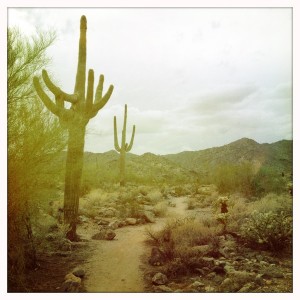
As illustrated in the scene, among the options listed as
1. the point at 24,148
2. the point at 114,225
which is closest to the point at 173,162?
the point at 114,225

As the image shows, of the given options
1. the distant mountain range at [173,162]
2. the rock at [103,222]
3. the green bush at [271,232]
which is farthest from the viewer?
the distant mountain range at [173,162]

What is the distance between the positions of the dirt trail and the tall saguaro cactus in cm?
117

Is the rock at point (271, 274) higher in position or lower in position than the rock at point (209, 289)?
higher

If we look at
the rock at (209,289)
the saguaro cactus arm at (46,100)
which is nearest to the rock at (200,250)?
the rock at (209,289)

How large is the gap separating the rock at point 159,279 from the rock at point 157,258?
710mm

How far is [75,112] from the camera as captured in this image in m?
8.98

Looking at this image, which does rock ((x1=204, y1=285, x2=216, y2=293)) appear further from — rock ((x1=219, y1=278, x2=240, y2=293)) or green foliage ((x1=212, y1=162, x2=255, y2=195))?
green foliage ((x1=212, y1=162, x2=255, y2=195))

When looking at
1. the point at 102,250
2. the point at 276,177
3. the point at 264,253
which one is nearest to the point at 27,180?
the point at 102,250

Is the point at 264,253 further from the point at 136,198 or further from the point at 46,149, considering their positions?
the point at 136,198

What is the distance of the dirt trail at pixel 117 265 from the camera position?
7.16 meters

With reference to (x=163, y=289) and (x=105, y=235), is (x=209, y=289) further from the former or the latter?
(x=105, y=235)

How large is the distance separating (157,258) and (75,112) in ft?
13.2

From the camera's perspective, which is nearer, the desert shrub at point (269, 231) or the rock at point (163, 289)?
the rock at point (163, 289)

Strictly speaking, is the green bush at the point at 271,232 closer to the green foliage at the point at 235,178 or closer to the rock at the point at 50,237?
the rock at the point at 50,237
